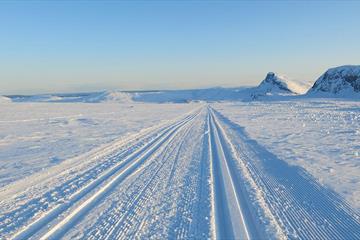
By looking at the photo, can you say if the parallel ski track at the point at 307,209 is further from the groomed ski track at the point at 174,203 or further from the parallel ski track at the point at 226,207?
the parallel ski track at the point at 226,207

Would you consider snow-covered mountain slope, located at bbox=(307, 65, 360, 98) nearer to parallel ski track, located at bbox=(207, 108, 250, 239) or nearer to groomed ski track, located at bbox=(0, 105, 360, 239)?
groomed ski track, located at bbox=(0, 105, 360, 239)

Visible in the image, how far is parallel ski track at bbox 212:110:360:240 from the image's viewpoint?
16.6ft

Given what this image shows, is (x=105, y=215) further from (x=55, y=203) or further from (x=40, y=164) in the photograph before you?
(x=40, y=164)

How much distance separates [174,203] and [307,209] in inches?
92.4

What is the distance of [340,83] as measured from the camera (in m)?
116

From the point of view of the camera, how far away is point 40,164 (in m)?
9.66

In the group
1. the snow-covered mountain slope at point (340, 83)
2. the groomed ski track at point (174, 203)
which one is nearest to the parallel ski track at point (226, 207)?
the groomed ski track at point (174, 203)

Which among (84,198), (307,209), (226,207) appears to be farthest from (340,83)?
(84,198)

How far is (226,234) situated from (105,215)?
2.01 metres

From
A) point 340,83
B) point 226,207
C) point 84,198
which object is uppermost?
point 340,83

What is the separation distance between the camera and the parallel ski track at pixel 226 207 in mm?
4895

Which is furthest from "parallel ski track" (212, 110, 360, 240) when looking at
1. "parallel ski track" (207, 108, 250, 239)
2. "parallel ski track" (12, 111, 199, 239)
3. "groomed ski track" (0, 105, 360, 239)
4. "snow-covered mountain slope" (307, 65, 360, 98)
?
"snow-covered mountain slope" (307, 65, 360, 98)

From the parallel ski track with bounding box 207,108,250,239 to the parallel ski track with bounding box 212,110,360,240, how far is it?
0.60m

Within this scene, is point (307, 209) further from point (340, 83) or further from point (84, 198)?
point (340, 83)
